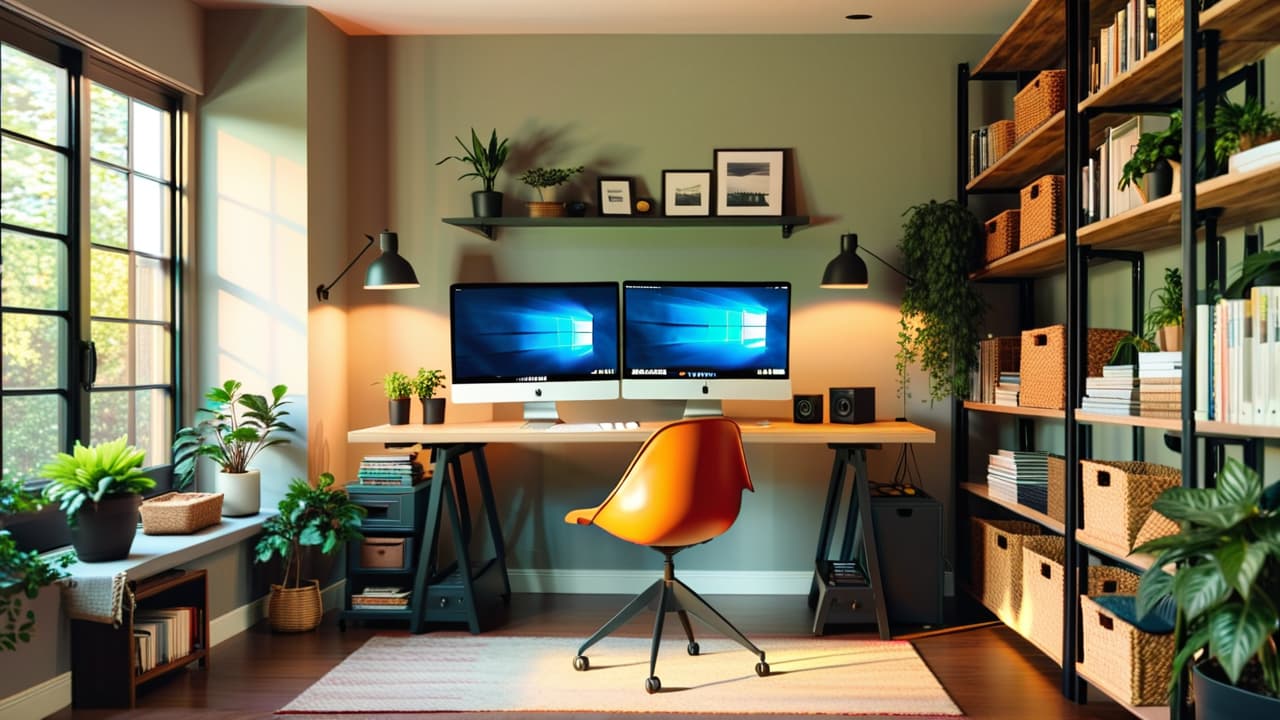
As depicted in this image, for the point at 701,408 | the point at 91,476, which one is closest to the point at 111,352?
the point at 91,476

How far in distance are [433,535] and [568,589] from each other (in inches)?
35.8

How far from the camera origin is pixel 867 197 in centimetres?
432

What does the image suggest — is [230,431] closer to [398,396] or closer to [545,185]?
[398,396]

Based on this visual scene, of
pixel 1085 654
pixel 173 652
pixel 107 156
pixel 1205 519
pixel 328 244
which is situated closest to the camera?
pixel 1205 519

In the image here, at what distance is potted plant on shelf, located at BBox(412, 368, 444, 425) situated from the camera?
4016mm

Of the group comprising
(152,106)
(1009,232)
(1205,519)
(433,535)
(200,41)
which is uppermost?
(200,41)

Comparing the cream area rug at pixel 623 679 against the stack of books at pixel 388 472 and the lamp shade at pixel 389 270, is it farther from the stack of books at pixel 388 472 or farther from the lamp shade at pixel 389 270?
the lamp shade at pixel 389 270

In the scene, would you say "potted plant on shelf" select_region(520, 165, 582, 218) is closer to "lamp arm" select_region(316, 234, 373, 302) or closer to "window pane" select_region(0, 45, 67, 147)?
"lamp arm" select_region(316, 234, 373, 302)

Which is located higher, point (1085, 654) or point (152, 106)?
point (152, 106)

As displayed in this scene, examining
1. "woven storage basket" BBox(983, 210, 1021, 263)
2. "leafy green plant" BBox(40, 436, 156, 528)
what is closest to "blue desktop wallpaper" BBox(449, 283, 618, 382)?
"leafy green plant" BBox(40, 436, 156, 528)

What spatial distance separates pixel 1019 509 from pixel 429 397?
2393 mm

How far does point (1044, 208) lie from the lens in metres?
3.33

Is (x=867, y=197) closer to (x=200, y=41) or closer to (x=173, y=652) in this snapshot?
(x=200, y=41)

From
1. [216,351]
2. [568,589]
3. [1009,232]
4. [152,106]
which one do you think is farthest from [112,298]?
[1009,232]
